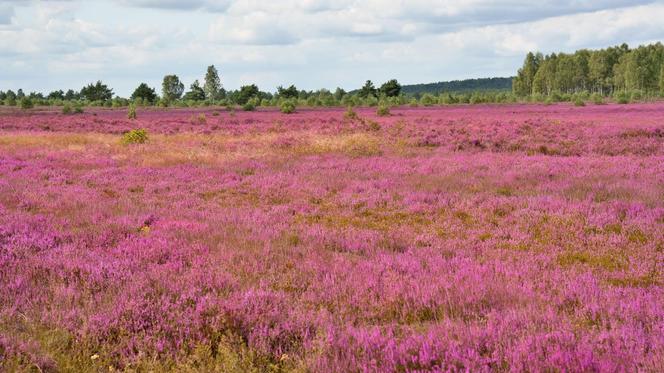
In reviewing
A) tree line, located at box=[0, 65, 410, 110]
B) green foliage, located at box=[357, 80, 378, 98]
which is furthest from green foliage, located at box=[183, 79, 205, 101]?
green foliage, located at box=[357, 80, 378, 98]

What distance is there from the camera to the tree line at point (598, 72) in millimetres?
102312

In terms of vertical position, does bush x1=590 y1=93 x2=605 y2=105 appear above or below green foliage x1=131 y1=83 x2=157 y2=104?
below

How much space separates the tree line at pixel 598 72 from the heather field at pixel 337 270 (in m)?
96.0

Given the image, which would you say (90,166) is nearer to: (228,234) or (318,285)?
(228,234)

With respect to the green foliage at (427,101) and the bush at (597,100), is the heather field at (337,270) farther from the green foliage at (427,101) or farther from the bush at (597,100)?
the green foliage at (427,101)

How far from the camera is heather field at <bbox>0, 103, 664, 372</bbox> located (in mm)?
4035

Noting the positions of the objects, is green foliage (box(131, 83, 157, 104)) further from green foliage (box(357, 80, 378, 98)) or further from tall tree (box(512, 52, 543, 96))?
tall tree (box(512, 52, 543, 96))

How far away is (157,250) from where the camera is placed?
706 cm

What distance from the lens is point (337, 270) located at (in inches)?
245

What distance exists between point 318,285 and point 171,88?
135m

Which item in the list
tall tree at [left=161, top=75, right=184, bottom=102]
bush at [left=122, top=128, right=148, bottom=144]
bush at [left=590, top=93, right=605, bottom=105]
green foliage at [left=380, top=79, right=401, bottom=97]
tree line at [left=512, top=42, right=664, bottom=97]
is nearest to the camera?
bush at [left=122, top=128, right=148, bottom=144]

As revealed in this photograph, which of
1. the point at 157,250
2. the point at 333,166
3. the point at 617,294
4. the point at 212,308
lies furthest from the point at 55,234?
the point at 333,166

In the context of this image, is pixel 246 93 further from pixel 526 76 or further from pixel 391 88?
pixel 526 76

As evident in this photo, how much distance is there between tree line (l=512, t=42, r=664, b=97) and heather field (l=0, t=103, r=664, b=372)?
96.0 m
